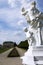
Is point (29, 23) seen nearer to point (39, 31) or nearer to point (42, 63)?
point (39, 31)

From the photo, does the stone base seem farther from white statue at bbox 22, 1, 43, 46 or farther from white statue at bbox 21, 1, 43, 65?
white statue at bbox 22, 1, 43, 46

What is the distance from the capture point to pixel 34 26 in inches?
476

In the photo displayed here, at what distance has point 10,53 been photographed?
37.6 meters

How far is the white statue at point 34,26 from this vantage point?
11.9 meters

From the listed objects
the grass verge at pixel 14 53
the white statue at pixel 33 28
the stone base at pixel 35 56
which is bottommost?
the stone base at pixel 35 56

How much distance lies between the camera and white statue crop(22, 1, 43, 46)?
1191 centimetres

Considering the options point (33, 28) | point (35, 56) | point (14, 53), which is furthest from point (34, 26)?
point (14, 53)

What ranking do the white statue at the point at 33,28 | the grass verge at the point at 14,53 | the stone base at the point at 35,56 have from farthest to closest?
the grass verge at the point at 14,53
the white statue at the point at 33,28
the stone base at the point at 35,56

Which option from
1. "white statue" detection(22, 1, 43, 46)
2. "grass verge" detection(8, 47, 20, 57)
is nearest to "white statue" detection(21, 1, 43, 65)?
"white statue" detection(22, 1, 43, 46)

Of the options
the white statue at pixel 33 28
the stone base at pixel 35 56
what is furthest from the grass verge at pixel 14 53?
the stone base at pixel 35 56

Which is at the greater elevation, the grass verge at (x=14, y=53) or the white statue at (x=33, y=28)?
the white statue at (x=33, y=28)

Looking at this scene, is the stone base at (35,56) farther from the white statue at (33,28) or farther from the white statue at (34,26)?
the white statue at (34,26)

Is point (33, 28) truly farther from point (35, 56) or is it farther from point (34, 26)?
point (35, 56)

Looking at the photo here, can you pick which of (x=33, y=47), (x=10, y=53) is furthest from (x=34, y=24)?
(x=10, y=53)
